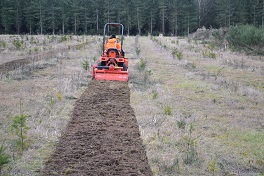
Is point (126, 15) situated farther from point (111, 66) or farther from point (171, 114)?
point (171, 114)

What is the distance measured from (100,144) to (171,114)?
9.10ft

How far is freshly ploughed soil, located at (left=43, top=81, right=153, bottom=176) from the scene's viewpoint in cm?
529

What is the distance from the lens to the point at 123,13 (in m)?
65.5

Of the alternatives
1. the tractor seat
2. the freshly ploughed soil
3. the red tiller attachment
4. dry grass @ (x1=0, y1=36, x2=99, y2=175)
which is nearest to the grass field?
dry grass @ (x1=0, y1=36, x2=99, y2=175)

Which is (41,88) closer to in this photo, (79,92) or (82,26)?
(79,92)

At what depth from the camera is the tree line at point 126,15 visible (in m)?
60.2

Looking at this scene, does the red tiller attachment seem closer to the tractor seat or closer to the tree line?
the tractor seat

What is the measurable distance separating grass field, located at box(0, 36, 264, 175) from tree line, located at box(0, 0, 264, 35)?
156 ft

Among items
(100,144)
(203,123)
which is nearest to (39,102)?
(100,144)

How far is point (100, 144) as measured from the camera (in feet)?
20.6

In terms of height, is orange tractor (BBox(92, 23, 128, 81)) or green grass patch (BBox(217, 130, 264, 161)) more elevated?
A: orange tractor (BBox(92, 23, 128, 81))

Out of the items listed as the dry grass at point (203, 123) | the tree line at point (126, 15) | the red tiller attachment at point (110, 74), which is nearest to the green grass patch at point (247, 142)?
the dry grass at point (203, 123)

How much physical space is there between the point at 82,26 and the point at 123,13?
9071mm

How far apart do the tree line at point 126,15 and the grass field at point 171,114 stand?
156 feet
